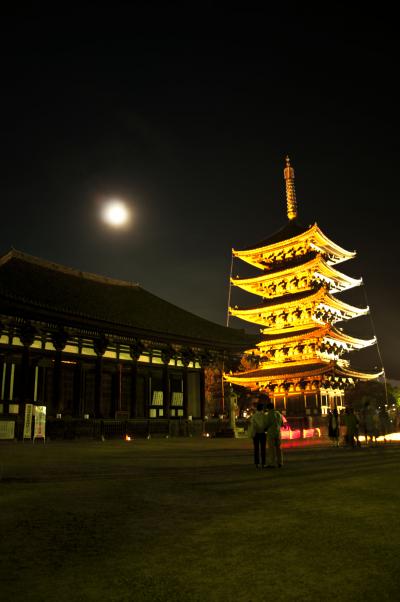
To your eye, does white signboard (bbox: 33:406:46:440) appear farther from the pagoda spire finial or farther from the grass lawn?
the pagoda spire finial

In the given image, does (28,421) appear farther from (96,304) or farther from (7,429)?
(96,304)

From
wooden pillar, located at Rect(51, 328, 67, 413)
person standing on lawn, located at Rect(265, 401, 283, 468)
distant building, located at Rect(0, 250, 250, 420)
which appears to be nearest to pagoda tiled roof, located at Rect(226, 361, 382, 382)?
distant building, located at Rect(0, 250, 250, 420)

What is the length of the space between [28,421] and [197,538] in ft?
46.2

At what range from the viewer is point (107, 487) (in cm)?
698

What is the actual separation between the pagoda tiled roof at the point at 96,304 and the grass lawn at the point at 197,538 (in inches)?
459

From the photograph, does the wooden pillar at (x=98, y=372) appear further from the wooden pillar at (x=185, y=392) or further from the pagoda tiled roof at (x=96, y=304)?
the wooden pillar at (x=185, y=392)

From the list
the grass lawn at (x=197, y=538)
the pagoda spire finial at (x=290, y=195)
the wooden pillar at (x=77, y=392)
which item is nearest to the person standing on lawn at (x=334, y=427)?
the grass lawn at (x=197, y=538)

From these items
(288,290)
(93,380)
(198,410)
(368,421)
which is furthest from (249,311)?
(368,421)

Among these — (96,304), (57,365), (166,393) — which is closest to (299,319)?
(166,393)

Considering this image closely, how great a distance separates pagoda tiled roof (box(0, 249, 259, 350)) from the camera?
19094 mm

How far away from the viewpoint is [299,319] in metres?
37.8

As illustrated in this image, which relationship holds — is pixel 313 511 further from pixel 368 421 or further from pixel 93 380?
pixel 93 380

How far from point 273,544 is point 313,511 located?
1.58 meters

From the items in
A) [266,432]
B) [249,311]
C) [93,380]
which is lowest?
[266,432]
